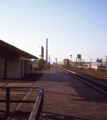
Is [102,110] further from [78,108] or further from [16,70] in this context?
[16,70]

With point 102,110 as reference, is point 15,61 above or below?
above

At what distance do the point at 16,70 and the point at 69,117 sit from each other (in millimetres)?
13627

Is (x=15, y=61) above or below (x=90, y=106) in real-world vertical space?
above

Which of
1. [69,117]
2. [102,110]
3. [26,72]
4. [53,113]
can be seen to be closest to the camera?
[69,117]

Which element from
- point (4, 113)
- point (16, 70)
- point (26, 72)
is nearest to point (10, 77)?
point (16, 70)

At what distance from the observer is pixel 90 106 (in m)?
6.02

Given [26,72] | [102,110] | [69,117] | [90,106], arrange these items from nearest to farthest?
[69,117] < [102,110] < [90,106] < [26,72]

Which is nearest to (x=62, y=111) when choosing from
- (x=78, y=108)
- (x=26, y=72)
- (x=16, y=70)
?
(x=78, y=108)

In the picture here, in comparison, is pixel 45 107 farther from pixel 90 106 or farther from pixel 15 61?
pixel 15 61

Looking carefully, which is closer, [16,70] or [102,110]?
[102,110]

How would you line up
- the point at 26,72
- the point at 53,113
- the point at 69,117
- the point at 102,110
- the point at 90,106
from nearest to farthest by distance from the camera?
the point at 69,117 < the point at 53,113 < the point at 102,110 < the point at 90,106 < the point at 26,72

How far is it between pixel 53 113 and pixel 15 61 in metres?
13.3

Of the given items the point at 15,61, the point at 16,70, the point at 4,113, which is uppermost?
the point at 15,61

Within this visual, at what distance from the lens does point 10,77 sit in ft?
56.9
